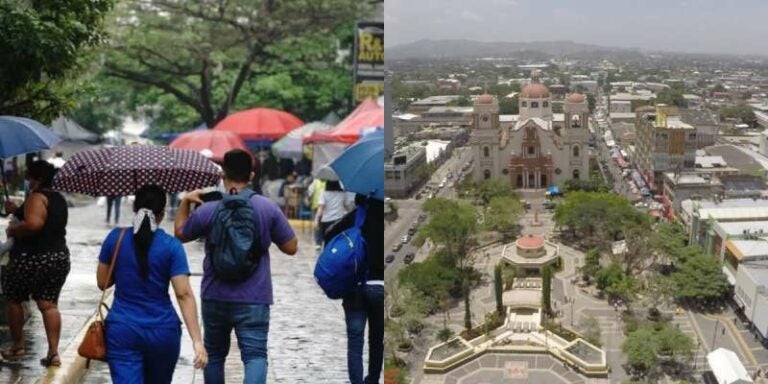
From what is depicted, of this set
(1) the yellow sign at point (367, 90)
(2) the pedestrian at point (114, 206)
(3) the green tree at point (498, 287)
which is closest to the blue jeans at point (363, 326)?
(3) the green tree at point (498, 287)

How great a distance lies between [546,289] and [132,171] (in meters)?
2.61

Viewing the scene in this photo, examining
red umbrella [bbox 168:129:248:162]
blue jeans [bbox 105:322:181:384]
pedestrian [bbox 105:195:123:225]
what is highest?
blue jeans [bbox 105:322:181:384]

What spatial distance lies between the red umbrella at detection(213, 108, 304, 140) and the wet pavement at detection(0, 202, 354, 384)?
6.90 meters

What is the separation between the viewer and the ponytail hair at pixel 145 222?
15.7ft

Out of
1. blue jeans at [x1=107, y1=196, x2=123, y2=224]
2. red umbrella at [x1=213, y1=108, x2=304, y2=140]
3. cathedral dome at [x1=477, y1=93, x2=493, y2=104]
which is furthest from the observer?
red umbrella at [x1=213, y1=108, x2=304, y2=140]

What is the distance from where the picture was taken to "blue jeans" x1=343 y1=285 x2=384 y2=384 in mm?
5938

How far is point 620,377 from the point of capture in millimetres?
4570

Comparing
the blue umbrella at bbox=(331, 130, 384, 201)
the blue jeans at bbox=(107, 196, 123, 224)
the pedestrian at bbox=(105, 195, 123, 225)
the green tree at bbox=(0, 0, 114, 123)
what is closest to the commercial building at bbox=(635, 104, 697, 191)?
the blue umbrella at bbox=(331, 130, 384, 201)

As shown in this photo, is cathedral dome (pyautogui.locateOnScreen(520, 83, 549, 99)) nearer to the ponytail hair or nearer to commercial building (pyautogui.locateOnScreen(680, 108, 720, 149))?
commercial building (pyautogui.locateOnScreen(680, 108, 720, 149))

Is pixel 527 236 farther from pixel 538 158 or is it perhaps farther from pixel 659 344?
pixel 659 344

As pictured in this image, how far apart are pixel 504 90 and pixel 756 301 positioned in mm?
1413

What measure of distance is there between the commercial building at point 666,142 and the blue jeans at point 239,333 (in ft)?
6.23

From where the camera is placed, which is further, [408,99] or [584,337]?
[408,99]

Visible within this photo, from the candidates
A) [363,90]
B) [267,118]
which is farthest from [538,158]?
[267,118]
